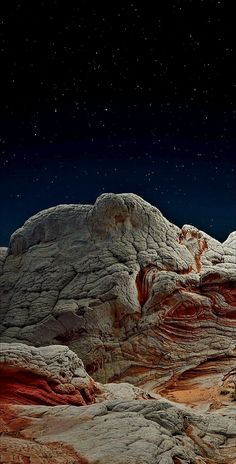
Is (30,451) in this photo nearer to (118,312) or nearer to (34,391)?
(34,391)

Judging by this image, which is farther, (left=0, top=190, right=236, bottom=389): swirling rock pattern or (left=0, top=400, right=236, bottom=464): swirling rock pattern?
(left=0, top=190, right=236, bottom=389): swirling rock pattern

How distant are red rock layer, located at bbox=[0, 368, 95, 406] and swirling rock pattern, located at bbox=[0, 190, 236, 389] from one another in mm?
3068

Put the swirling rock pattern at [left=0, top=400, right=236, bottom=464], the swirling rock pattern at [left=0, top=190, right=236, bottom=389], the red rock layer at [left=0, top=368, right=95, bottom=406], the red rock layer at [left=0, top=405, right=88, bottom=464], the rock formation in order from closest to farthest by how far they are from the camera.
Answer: the red rock layer at [left=0, top=405, right=88, bottom=464] → the swirling rock pattern at [left=0, top=400, right=236, bottom=464] → the red rock layer at [left=0, top=368, right=95, bottom=406] → the rock formation → the swirling rock pattern at [left=0, top=190, right=236, bottom=389]

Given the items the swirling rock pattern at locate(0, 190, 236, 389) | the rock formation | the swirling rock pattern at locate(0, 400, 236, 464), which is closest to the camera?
the swirling rock pattern at locate(0, 400, 236, 464)

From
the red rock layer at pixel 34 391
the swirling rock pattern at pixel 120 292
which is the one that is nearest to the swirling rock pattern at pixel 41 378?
the red rock layer at pixel 34 391

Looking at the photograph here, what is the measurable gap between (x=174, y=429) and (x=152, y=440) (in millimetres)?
618

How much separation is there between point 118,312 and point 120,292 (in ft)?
1.36

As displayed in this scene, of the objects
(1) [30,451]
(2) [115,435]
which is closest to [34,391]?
(2) [115,435]

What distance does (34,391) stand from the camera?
7.94 meters

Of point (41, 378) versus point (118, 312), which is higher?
point (41, 378)

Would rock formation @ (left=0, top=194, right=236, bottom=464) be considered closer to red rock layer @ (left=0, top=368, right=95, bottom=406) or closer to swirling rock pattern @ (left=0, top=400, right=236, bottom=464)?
red rock layer @ (left=0, top=368, right=95, bottom=406)

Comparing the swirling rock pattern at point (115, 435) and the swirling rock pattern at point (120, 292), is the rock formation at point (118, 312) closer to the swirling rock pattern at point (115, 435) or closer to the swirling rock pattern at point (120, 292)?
the swirling rock pattern at point (120, 292)

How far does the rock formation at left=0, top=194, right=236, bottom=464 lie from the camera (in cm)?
834

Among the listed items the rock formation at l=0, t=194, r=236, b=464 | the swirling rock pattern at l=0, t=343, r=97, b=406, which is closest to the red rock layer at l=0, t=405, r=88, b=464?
the rock formation at l=0, t=194, r=236, b=464
